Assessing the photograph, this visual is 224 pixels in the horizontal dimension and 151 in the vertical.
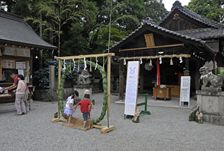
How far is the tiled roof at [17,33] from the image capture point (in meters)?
11.7

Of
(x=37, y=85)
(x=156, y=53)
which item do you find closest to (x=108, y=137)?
(x=156, y=53)

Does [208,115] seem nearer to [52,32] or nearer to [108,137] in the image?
[108,137]

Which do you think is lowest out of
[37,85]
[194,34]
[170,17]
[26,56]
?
[37,85]

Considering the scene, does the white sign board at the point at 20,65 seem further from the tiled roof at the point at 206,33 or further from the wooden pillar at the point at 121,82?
the tiled roof at the point at 206,33

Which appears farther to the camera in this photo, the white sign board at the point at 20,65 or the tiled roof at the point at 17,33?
the white sign board at the point at 20,65

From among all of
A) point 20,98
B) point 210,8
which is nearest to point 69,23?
point 20,98

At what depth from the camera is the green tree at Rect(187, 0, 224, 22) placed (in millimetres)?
25109

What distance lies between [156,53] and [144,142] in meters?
8.28

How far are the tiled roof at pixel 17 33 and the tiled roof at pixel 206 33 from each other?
938cm

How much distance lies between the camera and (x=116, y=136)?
6.59 metres

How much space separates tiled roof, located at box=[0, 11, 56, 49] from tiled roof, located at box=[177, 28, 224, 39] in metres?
9.38

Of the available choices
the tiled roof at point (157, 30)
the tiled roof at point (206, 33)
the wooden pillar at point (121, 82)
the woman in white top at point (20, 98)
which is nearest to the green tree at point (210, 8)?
the tiled roof at point (206, 33)

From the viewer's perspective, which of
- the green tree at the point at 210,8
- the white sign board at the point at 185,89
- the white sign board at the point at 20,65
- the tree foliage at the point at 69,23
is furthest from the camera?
the green tree at the point at 210,8

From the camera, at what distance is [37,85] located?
14.7 metres
